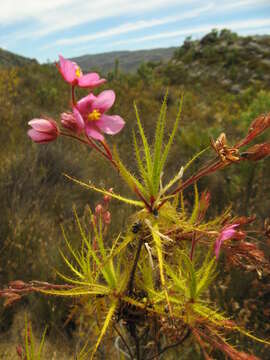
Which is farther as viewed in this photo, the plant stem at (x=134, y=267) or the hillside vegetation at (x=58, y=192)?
the hillside vegetation at (x=58, y=192)

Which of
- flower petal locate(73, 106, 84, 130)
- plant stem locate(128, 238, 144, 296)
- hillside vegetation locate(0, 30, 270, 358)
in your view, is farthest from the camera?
hillside vegetation locate(0, 30, 270, 358)

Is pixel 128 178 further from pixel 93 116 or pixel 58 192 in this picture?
pixel 58 192

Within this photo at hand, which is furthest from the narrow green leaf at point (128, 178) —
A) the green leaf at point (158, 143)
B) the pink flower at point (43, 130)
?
the pink flower at point (43, 130)

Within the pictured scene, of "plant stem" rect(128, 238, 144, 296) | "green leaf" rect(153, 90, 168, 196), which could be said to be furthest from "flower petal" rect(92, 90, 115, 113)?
"plant stem" rect(128, 238, 144, 296)

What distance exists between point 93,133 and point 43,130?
0.11m

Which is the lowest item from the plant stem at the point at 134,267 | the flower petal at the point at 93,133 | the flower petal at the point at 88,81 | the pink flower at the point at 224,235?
the plant stem at the point at 134,267

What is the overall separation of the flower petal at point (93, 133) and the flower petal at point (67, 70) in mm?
85

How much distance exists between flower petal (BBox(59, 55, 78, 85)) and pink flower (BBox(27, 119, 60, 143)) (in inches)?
3.6

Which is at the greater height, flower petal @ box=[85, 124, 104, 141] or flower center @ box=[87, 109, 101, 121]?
flower center @ box=[87, 109, 101, 121]

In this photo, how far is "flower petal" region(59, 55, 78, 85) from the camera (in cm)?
60

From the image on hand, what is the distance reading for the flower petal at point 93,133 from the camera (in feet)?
1.95

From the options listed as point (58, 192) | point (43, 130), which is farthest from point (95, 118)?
point (58, 192)

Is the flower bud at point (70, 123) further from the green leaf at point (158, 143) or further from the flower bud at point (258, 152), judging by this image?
the flower bud at point (258, 152)

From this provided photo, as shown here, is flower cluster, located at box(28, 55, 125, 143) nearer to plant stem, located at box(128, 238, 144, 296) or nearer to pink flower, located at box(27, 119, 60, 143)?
pink flower, located at box(27, 119, 60, 143)
